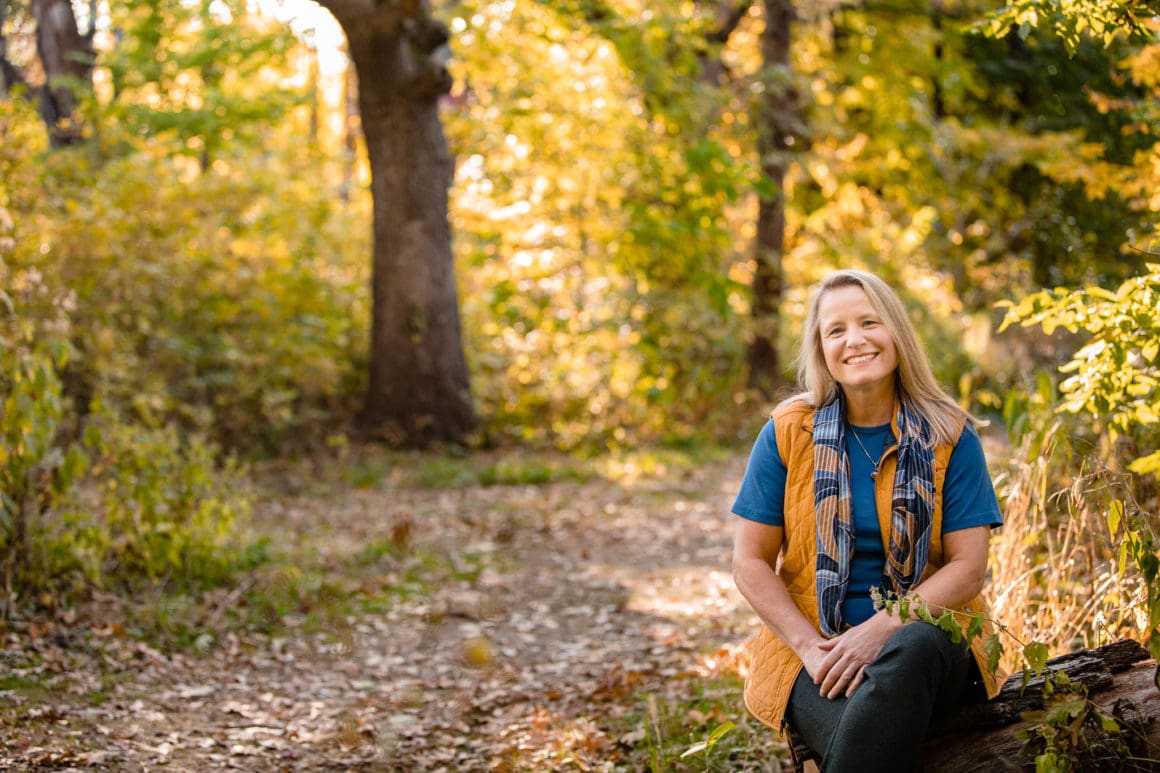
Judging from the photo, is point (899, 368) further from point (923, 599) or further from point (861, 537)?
point (923, 599)

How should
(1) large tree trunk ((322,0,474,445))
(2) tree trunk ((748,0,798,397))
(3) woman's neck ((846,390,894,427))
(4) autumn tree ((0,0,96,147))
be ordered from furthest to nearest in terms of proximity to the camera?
(4) autumn tree ((0,0,96,147)), (2) tree trunk ((748,0,798,397)), (1) large tree trunk ((322,0,474,445)), (3) woman's neck ((846,390,894,427))

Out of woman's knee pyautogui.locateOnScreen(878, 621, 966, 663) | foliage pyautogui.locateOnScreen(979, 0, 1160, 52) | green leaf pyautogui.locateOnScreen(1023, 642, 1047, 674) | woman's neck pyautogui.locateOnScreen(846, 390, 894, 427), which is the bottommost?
green leaf pyautogui.locateOnScreen(1023, 642, 1047, 674)

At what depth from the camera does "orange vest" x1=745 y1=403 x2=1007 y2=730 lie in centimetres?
293

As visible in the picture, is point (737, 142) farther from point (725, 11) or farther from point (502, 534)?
point (502, 534)

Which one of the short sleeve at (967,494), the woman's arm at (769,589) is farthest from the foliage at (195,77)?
the short sleeve at (967,494)

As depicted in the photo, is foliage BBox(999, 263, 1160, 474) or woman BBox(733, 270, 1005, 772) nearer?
woman BBox(733, 270, 1005, 772)

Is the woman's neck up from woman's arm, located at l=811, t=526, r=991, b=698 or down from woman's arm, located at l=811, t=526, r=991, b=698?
up

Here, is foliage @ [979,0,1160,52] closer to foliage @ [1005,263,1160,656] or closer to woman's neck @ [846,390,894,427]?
foliage @ [1005,263,1160,656]

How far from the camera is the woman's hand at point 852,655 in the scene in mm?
2707

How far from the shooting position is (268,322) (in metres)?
10.9

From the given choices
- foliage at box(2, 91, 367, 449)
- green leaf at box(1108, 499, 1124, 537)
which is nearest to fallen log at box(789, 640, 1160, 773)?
green leaf at box(1108, 499, 1124, 537)

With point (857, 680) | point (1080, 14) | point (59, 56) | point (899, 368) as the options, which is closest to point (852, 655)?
point (857, 680)

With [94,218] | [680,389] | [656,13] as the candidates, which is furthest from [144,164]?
[680,389]

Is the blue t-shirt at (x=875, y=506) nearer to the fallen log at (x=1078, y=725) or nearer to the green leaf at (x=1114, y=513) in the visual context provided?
the green leaf at (x=1114, y=513)
